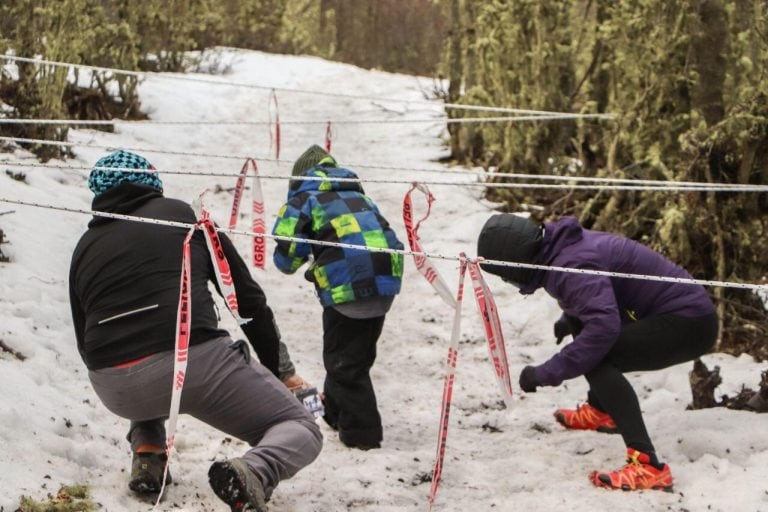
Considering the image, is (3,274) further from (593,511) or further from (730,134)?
(730,134)

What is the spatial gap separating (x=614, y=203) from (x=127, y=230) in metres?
4.50

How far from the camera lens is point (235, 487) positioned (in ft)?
8.99

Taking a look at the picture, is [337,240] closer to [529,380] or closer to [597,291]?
[529,380]

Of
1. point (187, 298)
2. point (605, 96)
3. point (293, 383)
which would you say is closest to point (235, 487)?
point (187, 298)

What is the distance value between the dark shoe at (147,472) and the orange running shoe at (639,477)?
184cm

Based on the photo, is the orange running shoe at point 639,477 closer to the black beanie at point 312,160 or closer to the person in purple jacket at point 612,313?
the person in purple jacket at point 612,313

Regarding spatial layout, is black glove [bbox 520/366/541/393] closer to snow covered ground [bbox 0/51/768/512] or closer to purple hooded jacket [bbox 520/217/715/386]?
purple hooded jacket [bbox 520/217/715/386]

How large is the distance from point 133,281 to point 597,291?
1.84m

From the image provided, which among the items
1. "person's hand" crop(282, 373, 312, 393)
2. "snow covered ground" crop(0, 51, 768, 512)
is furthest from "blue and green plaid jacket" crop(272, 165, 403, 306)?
"snow covered ground" crop(0, 51, 768, 512)

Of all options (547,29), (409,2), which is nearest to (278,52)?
(409,2)

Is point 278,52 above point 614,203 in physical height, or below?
above

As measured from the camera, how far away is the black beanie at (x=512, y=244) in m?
3.73

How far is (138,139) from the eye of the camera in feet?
32.3

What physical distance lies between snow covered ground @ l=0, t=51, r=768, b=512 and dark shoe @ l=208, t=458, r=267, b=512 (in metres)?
0.72
